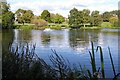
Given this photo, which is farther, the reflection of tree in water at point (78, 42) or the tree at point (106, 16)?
the tree at point (106, 16)

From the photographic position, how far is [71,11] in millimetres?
81688

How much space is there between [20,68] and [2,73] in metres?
0.30

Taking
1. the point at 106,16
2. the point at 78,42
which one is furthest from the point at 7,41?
the point at 106,16

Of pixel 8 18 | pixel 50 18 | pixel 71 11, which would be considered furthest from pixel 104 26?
pixel 8 18

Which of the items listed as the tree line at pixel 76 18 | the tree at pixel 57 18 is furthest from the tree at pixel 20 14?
the tree at pixel 57 18

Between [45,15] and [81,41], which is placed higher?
[45,15]

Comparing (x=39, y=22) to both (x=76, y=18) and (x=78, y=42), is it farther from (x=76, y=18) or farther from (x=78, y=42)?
(x=78, y=42)

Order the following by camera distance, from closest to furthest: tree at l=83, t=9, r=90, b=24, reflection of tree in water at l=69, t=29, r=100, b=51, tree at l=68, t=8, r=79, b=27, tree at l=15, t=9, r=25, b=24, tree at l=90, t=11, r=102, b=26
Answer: reflection of tree in water at l=69, t=29, r=100, b=51 < tree at l=15, t=9, r=25, b=24 < tree at l=68, t=8, r=79, b=27 < tree at l=90, t=11, r=102, b=26 < tree at l=83, t=9, r=90, b=24

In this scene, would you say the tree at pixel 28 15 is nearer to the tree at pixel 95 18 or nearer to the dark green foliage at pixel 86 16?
the dark green foliage at pixel 86 16

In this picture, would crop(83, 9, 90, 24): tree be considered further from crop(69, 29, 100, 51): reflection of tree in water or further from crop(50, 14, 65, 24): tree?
crop(69, 29, 100, 51): reflection of tree in water

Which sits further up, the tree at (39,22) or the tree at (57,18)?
the tree at (57,18)

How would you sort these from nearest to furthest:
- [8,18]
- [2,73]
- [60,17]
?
1. [2,73]
2. [8,18]
3. [60,17]

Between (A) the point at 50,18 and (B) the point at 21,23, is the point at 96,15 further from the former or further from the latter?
(B) the point at 21,23

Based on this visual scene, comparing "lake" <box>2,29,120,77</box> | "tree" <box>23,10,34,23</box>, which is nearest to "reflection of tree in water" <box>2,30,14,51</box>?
"lake" <box>2,29,120,77</box>
